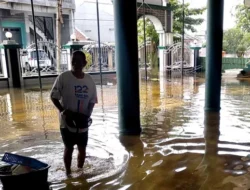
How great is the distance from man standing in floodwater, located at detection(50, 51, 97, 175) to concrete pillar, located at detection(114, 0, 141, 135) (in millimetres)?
1509

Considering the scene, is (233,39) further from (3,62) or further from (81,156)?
(81,156)

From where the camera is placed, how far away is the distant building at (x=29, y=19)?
17.0 metres

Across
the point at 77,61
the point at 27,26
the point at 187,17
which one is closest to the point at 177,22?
the point at 187,17

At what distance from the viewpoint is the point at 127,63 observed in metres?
4.59

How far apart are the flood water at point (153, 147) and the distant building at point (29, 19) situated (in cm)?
1152

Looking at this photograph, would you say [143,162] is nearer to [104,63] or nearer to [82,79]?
[82,79]

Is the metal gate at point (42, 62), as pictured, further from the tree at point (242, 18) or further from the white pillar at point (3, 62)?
the tree at point (242, 18)

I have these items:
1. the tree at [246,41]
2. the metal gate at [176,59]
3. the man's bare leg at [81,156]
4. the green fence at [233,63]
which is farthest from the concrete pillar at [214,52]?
the tree at [246,41]

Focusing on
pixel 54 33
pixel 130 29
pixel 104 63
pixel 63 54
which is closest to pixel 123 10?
pixel 130 29

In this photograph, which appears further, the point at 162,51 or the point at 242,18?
the point at 242,18

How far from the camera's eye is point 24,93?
34.0ft

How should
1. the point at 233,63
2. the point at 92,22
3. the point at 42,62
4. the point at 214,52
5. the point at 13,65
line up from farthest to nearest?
1. the point at 92,22
2. the point at 233,63
3. the point at 42,62
4. the point at 13,65
5. the point at 214,52

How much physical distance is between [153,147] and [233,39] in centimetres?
1700

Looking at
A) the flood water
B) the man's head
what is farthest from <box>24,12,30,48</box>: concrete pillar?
the man's head
